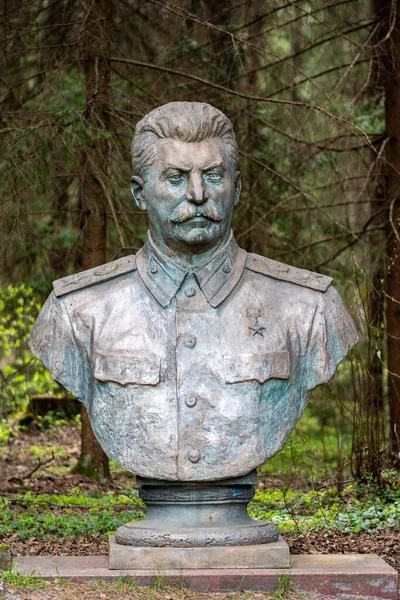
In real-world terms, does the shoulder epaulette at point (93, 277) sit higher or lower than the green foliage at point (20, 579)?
higher

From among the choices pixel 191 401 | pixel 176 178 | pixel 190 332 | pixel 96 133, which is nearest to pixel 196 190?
pixel 176 178

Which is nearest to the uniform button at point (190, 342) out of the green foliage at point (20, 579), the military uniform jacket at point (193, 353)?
the military uniform jacket at point (193, 353)

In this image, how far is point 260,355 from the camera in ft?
17.7

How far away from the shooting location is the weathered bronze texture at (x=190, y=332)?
5324 millimetres

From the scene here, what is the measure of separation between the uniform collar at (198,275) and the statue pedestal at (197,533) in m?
0.88

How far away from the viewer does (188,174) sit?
17.4ft

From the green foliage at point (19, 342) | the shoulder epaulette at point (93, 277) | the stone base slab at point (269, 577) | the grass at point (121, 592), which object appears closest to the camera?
the grass at point (121, 592)

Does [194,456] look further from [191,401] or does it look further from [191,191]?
[191,191]

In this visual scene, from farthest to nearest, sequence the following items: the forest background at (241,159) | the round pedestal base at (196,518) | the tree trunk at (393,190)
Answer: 1. the tree trunk at (393,190)
2. the forest background at (241,159)
3. the round pedestal base at (196,518)

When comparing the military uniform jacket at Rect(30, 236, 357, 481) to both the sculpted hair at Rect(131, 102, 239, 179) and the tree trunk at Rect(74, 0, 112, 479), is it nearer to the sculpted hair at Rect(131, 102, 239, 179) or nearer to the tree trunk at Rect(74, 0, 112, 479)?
the sculpted hair at Rect(131, 102, 239, 179)

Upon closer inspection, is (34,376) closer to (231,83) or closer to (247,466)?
(231,83)

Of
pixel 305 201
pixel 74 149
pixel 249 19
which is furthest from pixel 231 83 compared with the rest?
pixel 74 149

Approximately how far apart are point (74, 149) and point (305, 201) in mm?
2080

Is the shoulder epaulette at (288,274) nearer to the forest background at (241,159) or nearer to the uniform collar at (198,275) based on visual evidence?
the uniform collar at (198,275)
